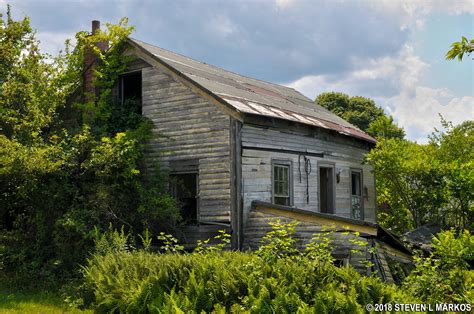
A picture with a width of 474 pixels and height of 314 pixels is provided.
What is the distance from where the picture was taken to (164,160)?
15766 mm

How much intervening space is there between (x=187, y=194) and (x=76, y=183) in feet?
10.4

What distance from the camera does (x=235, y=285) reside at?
28.3 ft

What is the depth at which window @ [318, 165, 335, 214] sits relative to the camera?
19.0m

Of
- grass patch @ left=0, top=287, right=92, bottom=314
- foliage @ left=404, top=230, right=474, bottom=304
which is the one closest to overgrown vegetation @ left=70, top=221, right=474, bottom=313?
foliage @ left=404, top=230, right=474, bottom=304

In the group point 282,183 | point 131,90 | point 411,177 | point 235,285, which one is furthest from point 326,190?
point 235,285

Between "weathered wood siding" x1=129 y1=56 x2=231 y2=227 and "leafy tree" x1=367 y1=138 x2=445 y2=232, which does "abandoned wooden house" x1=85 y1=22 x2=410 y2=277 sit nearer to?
"weathered wood siding" x1=129 y1=56 x2=231 y2=227

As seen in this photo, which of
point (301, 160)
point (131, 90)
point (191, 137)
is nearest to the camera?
point (191, 137)

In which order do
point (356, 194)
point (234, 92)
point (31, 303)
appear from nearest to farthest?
point (31, 303) < point (234, 92) < point (356, 194)

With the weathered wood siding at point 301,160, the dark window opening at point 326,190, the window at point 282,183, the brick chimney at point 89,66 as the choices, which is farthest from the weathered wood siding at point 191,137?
the dark window opening at point 326,190

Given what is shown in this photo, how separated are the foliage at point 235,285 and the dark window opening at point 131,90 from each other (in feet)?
24.8

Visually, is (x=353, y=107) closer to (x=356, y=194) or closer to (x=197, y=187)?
(x=356, y=194)

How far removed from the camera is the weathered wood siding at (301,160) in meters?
14.9

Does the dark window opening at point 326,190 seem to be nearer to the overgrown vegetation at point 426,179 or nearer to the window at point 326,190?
the window at point 326,190

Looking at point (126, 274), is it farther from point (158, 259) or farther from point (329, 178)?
point (329, 178)
